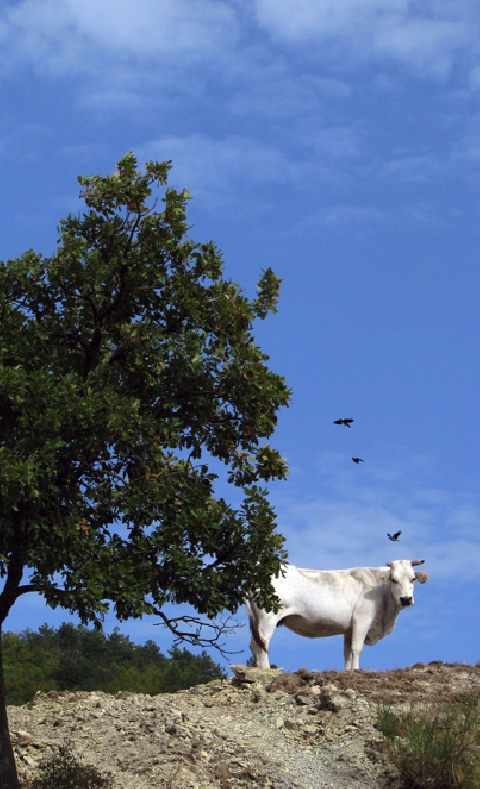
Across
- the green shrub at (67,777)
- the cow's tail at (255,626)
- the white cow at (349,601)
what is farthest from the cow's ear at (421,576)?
the green shrub at (67,777)

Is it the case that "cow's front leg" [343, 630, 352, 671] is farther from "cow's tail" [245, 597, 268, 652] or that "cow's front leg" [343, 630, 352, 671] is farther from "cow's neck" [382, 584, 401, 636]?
"cow's tail" [245, 597, 268, 652]

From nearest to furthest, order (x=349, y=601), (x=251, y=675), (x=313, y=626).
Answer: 1. (x=251, y=675)
2. (x=313, y=626)
3. (x=349, y=601)

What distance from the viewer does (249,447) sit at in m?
21.2

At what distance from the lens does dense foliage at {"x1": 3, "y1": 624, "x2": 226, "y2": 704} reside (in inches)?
1698

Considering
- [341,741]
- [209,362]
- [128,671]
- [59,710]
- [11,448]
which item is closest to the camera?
[11,448]

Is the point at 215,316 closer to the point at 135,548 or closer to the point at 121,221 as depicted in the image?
the point at 121,221

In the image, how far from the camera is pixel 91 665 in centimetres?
4828

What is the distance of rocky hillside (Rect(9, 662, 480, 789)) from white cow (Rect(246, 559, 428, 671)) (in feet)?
7.01

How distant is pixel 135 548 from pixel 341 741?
6209 millimetres

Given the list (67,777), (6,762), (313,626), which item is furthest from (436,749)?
(313,626)

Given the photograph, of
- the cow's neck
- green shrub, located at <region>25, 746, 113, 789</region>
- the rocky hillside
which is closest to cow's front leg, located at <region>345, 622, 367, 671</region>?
the cow's neck

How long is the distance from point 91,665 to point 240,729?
26744mm

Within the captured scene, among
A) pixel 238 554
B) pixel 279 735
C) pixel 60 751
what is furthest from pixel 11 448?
pixel 279 735

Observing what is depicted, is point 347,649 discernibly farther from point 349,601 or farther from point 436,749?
point 436,749
